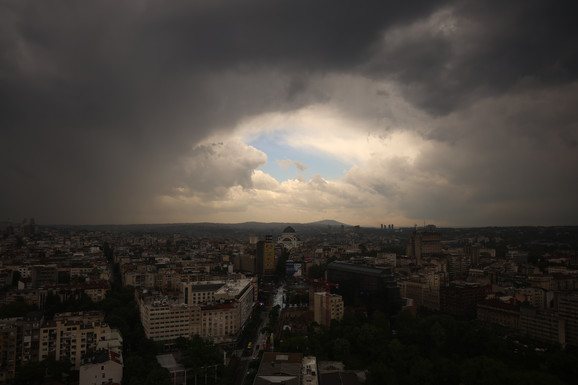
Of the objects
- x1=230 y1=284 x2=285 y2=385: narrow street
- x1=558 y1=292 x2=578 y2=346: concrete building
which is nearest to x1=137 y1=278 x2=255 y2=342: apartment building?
x1=230 y1=284 x2=285 y2=385: narrow street

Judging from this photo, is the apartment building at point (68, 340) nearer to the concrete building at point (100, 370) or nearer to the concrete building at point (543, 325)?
Answer: the concrete building at point (100, 370)

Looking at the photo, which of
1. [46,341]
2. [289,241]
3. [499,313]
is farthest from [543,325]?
[289,241]

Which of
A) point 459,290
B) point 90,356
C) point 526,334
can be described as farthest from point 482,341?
point 90,356

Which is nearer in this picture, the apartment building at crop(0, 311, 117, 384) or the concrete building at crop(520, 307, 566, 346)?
the apartment building at crop(0, 311, 117, 384)

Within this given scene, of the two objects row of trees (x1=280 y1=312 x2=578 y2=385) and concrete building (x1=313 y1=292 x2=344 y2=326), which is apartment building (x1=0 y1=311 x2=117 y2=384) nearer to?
row of trees (x1=280 y1=312 x2=578 y2=385)

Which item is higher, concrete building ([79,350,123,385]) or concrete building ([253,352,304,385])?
concrete building ([79,350,123,385])

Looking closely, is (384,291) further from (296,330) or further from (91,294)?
(91,294)

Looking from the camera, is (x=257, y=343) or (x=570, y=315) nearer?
(x=570, y=315)

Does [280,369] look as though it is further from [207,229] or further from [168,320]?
[207,229]

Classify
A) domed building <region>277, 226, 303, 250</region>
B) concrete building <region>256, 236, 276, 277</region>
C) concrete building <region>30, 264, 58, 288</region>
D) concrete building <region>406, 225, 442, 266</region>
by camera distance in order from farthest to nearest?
domed building <region>277, 226, 303, 250</region>, concrete building <region>406, 225, 442, 266</region>, concrete building <region>256, 236, 276, 277</region>, concrete building <region>30, 264, 58, 288</region>
